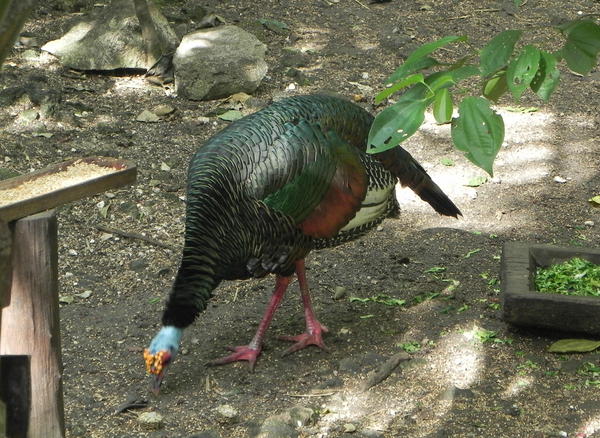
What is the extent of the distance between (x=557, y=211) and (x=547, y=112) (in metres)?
1.54

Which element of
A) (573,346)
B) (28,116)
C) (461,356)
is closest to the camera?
(573,346)

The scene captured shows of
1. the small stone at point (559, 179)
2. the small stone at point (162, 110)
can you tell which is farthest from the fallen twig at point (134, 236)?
the small stone at point (559, 179)

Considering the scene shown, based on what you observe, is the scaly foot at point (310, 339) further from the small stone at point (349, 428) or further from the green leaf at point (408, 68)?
the green leaf at point (408, 68)

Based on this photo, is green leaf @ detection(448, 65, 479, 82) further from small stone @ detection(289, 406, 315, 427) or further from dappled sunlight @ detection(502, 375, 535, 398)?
dappled sunlight @ detection(502, 375, 535, 398)

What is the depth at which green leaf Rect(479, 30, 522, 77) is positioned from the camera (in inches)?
86.4

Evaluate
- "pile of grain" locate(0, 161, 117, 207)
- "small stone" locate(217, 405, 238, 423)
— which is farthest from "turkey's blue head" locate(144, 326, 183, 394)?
"pile of grain" locate(0, 161, 117, 207)

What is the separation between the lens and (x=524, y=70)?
2.19 m

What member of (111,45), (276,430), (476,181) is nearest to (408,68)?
(276,430)

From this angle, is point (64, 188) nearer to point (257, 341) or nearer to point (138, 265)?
point (257, 341)

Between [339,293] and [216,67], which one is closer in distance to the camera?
[339,293]

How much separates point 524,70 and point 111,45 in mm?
5859

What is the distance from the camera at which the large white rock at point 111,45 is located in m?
7.53

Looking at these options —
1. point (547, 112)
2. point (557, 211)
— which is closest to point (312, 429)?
point (557, 211)

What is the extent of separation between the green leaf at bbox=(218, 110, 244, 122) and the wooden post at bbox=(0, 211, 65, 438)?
425 centimetres
